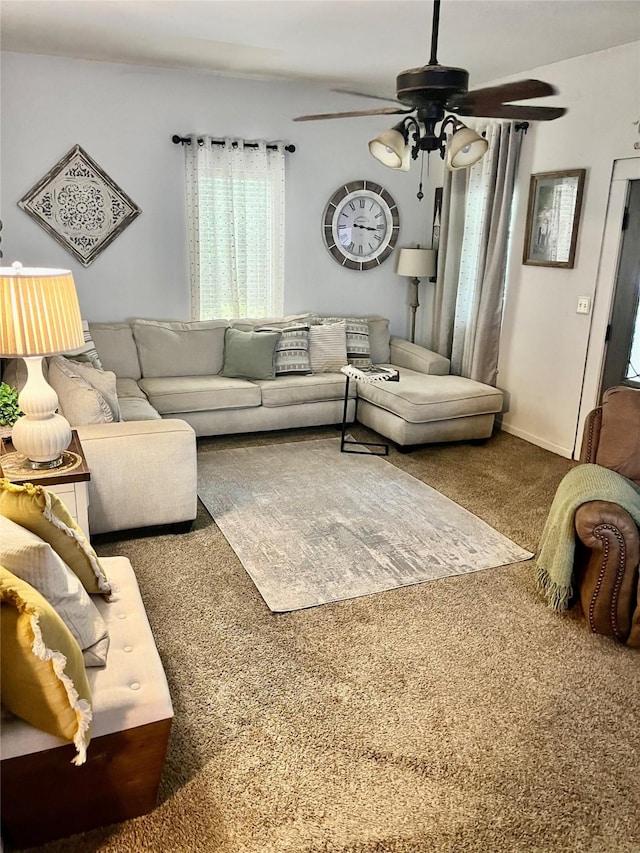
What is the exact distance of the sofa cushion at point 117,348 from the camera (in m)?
4.88

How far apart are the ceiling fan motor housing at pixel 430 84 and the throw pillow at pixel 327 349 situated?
283cm

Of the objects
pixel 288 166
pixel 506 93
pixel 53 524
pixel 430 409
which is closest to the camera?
pixel 53 524

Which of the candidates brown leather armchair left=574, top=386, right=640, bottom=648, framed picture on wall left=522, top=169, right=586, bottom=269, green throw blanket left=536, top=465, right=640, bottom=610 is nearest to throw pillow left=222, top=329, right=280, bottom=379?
framed picture on wall left=522, top=169, right=586, bottom=269

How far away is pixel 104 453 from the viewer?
9.99 ft

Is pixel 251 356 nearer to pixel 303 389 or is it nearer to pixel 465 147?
pixel 303 389

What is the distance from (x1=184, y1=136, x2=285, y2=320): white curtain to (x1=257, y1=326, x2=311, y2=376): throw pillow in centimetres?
47

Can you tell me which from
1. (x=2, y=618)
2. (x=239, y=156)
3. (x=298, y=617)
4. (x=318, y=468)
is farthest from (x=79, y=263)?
(x=2, y=618)

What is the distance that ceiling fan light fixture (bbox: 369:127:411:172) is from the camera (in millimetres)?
2871

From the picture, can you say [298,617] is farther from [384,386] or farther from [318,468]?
[384,386]

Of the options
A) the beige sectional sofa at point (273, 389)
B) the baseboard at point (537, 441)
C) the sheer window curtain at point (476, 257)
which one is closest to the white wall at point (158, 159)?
the beige sectional sofa at point (273, 389)

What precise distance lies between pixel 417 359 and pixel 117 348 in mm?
2467

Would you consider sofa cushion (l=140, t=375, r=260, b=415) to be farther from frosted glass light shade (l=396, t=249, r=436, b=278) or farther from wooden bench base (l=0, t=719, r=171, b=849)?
wooden bench base (l=0, t=719, r=171, b=849)

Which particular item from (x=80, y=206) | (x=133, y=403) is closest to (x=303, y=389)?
(x=133, y=403)

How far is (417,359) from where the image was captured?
5500 mm
